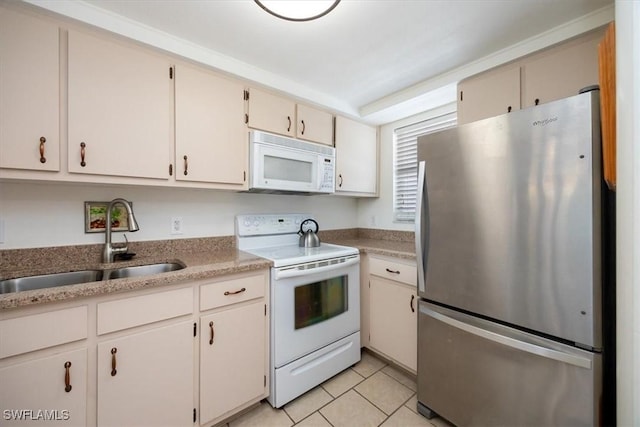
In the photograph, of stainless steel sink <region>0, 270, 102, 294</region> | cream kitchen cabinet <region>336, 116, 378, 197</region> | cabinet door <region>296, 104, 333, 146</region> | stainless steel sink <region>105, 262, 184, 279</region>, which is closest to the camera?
stainless steel sink <region>0, 270, 102, 294</region>

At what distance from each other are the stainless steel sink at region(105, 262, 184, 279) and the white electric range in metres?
0.54

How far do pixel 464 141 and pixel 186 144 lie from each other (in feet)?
5.22

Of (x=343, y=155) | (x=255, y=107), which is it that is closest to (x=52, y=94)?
(x=255, y=107)

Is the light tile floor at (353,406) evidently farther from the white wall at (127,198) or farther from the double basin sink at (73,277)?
the white wall at (127,198)

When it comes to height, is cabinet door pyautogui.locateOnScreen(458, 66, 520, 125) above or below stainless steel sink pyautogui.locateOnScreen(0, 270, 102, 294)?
above

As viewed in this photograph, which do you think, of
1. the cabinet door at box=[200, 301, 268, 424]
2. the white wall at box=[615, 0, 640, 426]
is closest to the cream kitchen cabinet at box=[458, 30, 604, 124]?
the white wall at box=[615, 0, 640, 426]

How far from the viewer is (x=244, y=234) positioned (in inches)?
82.4

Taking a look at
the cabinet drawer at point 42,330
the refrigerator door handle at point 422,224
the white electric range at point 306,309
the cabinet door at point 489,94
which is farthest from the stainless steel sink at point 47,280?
the cabinet door at point 489,94

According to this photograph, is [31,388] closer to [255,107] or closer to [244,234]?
[244,234]

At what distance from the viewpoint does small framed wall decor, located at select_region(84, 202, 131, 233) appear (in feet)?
5.08

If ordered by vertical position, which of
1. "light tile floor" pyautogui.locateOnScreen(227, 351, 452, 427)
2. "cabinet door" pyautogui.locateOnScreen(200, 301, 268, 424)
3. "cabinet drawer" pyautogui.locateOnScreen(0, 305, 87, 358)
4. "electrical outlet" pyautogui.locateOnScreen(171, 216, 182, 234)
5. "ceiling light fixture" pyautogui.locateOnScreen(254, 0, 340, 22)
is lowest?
"light tile floor" pyautogui.locateOnScreen(227, 351, 452, 427)

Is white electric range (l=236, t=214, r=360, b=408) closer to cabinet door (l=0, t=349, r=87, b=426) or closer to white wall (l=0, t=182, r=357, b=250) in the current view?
white wall (l=0, t=182, r=357, b=250)

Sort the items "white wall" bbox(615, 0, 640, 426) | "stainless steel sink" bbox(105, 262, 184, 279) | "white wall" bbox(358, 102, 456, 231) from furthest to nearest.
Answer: "white wall" bbox(358, 102, 456, 231), "stainless steel sink" bbox(105, 262, 184, 279), "white wall" bbox(615, 0, 640, 426)

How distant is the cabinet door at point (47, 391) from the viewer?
3.14 feet
